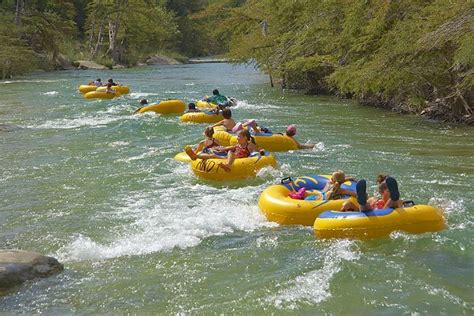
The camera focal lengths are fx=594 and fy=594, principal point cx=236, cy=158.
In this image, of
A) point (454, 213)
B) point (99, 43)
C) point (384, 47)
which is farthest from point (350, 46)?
point (99, 43)

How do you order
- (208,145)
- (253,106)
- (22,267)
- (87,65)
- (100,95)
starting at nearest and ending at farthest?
1. (22,267)
2. (208,145)
3. (253,106)
4. (100,95)
5. (87,65)

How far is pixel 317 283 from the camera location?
5.89 metres

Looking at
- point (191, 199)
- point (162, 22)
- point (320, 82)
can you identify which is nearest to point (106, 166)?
point (191, 199)

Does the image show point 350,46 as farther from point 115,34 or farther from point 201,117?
point 115,34

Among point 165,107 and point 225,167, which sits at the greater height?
point 225,167

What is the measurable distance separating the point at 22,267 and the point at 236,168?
4643mm

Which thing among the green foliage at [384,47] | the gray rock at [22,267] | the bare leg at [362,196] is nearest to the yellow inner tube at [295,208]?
the bare leg at [362,196]

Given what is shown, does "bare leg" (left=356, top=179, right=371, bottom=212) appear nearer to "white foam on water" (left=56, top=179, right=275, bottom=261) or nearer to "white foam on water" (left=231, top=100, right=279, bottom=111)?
"white foam on water" (left=56, top=179, right=275, bottom=261)

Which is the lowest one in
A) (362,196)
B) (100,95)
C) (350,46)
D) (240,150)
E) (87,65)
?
(87,65)

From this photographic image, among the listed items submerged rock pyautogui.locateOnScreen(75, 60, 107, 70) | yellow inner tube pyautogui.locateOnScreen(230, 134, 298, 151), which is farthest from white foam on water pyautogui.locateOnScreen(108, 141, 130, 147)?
submerged rock pyautogui.locateOnScreen(75, 60, 107, 70)

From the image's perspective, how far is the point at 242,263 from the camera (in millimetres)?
6426

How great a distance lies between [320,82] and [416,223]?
17.6 metres

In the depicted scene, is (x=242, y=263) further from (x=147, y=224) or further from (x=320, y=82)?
(x=320, y=82)

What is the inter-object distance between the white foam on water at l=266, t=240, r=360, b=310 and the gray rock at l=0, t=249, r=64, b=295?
2285mm
